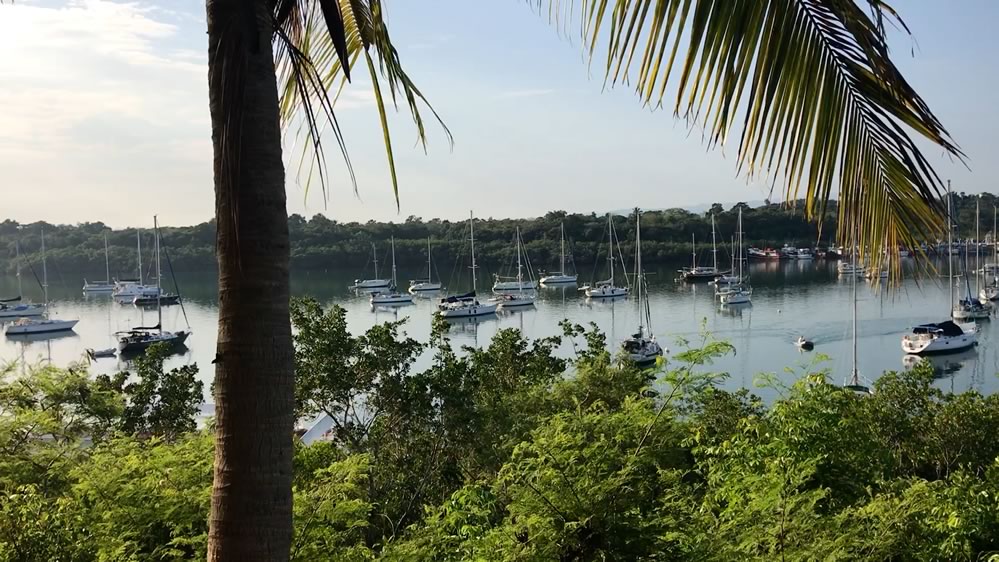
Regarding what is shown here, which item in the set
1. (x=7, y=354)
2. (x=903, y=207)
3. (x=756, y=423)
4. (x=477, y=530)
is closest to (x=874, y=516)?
(x=756, y=423)

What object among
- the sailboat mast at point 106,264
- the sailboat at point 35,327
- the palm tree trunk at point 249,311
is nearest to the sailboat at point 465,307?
the sailboat at point 35,327

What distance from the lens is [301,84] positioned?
6.68 ft

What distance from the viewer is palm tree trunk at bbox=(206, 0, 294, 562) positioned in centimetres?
192

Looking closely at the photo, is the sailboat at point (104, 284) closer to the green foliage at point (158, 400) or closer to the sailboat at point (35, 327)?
the sailboat at point (35, 327)

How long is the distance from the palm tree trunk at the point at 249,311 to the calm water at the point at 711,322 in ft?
72.6

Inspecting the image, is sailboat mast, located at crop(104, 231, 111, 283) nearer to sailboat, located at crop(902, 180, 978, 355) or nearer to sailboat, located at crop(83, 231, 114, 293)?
sailboat, located at crop(83, 231, 114, 293)

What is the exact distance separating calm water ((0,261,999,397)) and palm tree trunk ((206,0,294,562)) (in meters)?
22.1

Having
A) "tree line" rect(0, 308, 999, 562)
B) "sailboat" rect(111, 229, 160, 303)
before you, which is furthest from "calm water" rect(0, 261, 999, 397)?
"tree line" rect(0, 308, 999, 562)

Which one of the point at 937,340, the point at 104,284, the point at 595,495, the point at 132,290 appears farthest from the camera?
the point at 104,284

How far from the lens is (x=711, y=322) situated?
42.5 meters

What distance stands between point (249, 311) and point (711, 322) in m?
42.2

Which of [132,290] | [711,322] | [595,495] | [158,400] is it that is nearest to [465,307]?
[711,322]

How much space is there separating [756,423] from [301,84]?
445 cm

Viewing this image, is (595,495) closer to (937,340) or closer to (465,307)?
(937,340)
